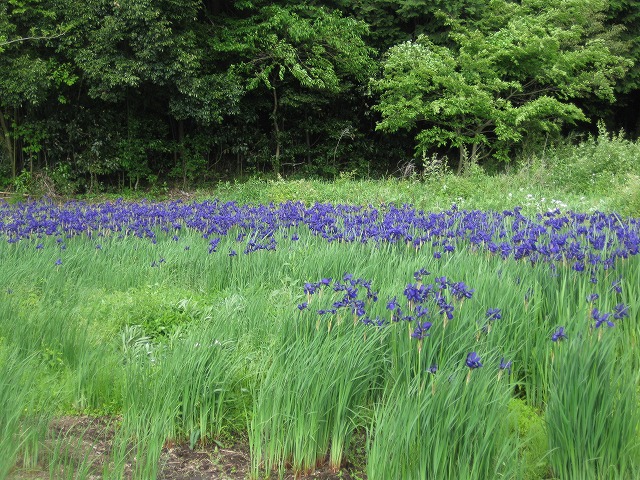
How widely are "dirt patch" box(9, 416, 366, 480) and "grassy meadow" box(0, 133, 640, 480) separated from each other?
0.8 inches

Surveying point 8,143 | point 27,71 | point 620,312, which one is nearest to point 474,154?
point 27,71

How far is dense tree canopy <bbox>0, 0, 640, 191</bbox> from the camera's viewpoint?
1430cm

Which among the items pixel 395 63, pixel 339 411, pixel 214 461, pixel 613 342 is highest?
pixel 395 63

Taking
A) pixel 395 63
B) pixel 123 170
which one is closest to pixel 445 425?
pixel 395 63

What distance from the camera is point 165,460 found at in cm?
261

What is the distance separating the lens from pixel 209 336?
3.12 m

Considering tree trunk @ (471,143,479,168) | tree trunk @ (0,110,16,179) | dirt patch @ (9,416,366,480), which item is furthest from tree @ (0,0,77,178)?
dirt patch @ (9,416,366,480)

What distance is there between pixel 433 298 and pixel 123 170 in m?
15.3

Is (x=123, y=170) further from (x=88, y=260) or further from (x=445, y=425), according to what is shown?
(x=445, y=425)

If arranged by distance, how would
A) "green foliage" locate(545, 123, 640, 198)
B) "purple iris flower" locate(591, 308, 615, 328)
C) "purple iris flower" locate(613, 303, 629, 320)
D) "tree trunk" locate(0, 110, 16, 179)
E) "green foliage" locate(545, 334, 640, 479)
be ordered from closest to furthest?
"green foliage" locate(545, 334, 640, 479), "purple iris flower" locate(591, 308, 615, 328), "purple iris flower" locate(613, 303, 629, 320), "green foliage" locate(545, 123, 640, 198), "tree trunk" locate(0, 110, 16, 179)

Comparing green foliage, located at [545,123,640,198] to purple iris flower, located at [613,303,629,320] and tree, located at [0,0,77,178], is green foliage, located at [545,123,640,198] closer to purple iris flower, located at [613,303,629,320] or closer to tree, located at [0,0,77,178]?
purple iris flower, located at [613,303,629,320]

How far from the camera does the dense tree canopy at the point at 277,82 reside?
46.9 ft

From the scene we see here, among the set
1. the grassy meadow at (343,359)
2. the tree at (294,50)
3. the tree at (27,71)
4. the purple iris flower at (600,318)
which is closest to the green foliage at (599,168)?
the tree at (294,50)

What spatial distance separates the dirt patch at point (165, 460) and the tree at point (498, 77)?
519 inches
